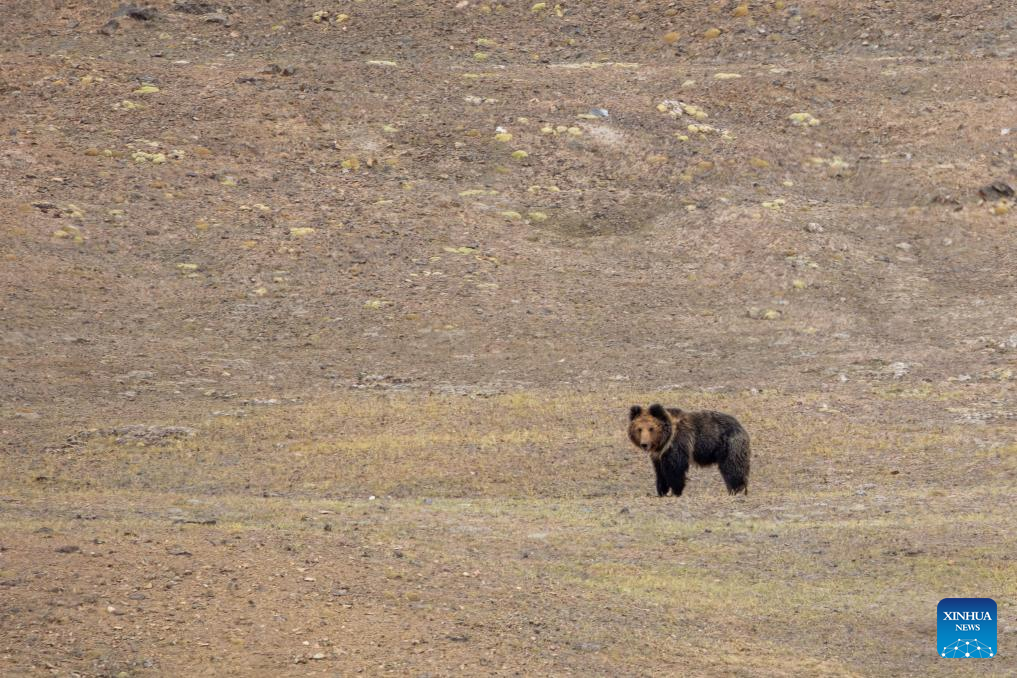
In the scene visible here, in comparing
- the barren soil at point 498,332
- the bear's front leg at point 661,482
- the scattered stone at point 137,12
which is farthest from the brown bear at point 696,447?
the scattered stone at point 137,12

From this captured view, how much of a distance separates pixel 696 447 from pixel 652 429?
0.69 meters

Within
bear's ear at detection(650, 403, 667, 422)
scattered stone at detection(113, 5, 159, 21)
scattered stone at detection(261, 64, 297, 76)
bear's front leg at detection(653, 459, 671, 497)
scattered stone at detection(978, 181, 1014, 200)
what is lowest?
bear's front leg at detection(653, 459, 671, 497)

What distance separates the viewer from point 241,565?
12.4m

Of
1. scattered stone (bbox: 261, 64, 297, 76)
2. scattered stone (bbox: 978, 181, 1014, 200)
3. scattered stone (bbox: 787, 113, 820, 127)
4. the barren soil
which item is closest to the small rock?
the barren soil

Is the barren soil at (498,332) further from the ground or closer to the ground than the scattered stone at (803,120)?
closer to the ground

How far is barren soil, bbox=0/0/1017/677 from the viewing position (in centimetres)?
1204

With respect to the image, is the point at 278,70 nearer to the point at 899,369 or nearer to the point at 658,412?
the point at 899,369

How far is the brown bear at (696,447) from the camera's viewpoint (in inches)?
671

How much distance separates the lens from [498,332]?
26438 mm

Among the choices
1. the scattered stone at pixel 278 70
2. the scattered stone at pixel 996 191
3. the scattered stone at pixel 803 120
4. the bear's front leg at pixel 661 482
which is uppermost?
the scattered stone at pixel 278 70

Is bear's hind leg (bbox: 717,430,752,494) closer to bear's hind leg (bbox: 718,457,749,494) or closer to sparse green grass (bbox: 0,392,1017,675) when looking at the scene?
bear's hind leg (bbox: 718,457,749,494)

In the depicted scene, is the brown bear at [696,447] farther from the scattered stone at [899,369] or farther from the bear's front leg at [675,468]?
the scattered stone at [899,369]

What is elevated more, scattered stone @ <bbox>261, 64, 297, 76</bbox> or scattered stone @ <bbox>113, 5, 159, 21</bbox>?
scattered stone @ <bbox>113, 5, 159, 21</bbox>

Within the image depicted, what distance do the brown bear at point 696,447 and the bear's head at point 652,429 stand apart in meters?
0.01
